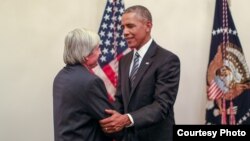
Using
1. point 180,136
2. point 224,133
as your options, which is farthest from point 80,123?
point 224,133

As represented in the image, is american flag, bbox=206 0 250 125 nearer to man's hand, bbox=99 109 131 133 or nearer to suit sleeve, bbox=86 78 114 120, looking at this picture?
man's hand, bbox=99 109 131 133

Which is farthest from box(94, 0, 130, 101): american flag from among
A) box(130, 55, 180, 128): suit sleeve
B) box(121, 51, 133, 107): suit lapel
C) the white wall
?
box(130, 55, 180, 128): suit sleeve

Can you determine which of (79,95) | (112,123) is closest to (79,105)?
(79,95)

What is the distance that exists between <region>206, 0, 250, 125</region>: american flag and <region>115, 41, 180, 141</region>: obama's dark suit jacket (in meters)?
0.88

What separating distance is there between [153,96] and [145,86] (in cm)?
8

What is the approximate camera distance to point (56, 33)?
357 cm

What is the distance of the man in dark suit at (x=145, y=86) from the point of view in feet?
7.55

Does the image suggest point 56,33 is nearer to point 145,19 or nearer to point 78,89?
point 145,19

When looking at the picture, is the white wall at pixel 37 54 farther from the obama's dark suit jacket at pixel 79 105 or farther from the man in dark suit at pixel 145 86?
the obama's dark suit jacket at pixel 79 105

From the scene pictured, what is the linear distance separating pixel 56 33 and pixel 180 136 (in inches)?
78.7

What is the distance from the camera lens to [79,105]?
1.88 meters

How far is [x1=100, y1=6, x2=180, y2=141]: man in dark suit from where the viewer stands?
2.30m

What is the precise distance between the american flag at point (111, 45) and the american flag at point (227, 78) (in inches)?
31.5

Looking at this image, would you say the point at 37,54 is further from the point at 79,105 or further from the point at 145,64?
the point at 79,105
